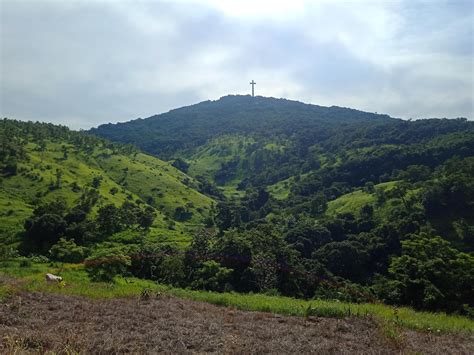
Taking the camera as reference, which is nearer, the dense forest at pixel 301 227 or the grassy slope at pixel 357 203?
the dense forest at pixel 301 227

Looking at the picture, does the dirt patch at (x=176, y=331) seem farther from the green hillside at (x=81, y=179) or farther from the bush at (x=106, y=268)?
the green hillside at (x=81, y=179)

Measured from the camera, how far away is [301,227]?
8538cm

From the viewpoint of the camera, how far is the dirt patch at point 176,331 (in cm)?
1013

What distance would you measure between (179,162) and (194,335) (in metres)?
180

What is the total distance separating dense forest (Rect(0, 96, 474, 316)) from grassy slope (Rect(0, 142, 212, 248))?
2.72ft

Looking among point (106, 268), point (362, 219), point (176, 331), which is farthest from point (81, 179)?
point (176, 331)

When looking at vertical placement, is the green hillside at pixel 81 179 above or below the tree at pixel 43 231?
above

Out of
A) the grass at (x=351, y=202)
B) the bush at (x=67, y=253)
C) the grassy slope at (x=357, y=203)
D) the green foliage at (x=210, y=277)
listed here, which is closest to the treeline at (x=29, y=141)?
the bush at (x=67, y=253)

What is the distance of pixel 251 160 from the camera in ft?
645

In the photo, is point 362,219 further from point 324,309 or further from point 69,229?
point 324,309

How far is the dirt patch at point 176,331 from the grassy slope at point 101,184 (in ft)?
166

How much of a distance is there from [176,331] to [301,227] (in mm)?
75247

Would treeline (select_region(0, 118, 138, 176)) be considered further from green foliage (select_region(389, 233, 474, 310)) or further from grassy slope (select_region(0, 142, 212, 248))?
green foliage (select_region(389, 233, 474, 310))

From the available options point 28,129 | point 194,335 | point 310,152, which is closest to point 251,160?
point 310,152
